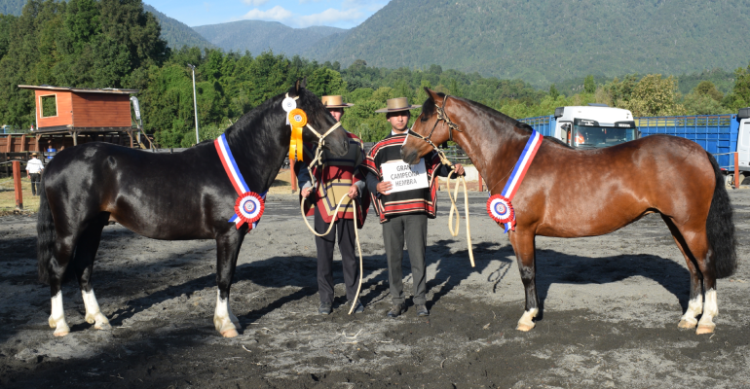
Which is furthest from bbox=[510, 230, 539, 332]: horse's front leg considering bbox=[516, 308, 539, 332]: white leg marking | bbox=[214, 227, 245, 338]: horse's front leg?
bbox=[214, 227, 245, 338]: horse's front leg

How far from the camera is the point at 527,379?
362 centimetres

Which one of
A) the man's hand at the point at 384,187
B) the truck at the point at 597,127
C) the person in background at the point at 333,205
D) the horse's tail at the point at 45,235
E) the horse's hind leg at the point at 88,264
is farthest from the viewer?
the truck at the point at 597,127

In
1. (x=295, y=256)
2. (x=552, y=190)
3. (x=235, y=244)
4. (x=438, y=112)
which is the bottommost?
(x=295, y=256)

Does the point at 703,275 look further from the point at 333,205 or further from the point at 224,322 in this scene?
the point at 224,322

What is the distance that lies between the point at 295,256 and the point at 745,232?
7.85 metres

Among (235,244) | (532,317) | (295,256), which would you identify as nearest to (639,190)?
(532,317)

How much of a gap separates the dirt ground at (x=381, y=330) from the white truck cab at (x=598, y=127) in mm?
9880

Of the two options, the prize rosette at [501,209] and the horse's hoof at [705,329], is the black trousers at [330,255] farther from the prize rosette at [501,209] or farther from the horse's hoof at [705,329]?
the horse's hoof at [705,329]

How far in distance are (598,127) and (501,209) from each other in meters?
14.2

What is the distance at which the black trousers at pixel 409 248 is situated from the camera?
5.17 meters

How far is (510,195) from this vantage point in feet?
15.2

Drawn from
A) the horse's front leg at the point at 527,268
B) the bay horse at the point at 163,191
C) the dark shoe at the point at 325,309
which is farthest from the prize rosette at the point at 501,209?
the dark shoe at the point at 325,309

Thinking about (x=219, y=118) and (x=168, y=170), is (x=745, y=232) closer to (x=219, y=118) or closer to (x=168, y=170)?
(x=168, y=170)

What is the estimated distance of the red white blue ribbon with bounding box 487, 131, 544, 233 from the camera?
463cm
